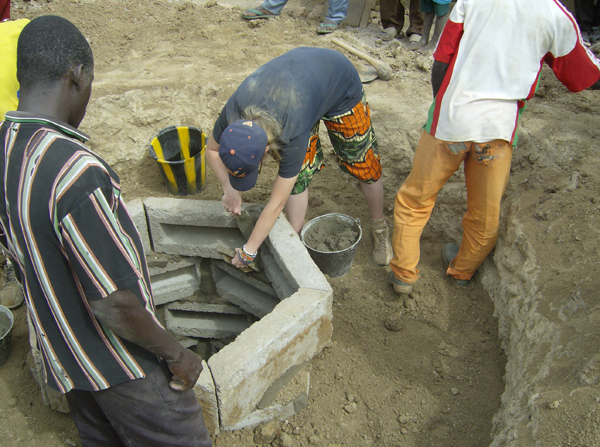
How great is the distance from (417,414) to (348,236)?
1.38m

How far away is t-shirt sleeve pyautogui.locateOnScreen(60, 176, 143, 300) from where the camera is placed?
4.32ft

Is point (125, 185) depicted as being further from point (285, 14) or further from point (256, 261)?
point (285, 14)

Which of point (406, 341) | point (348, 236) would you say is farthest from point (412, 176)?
point (406, 341)

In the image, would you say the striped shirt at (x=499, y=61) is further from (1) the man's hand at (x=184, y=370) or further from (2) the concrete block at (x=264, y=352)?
(1) the man's hand at (x=184, y=370)

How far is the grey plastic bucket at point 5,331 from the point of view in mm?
2914

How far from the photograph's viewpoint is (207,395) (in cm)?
222

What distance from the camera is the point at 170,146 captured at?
406 cm

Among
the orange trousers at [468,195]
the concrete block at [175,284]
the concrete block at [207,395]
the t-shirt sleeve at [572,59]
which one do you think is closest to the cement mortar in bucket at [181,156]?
the concrete block at [175,284]

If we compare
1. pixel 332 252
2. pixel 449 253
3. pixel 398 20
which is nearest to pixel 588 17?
pixel 398 20

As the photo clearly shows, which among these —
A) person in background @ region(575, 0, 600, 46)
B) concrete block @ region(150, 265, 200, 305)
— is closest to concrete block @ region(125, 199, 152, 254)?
concrete block @ region(150, 265, 200, 305)

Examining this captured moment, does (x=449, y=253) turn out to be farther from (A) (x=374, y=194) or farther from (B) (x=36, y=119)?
(B) (x=36, y=119)

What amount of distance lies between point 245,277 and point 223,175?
890 mm

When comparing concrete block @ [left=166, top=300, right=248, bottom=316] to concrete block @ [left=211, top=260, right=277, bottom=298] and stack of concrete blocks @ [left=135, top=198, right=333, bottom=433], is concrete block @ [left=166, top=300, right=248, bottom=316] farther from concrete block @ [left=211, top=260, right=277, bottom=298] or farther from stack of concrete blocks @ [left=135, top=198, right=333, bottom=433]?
concrete block @ [left=211, top=260, right=277, bottom=298]

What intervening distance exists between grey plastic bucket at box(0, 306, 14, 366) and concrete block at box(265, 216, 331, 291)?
5.69 feet
